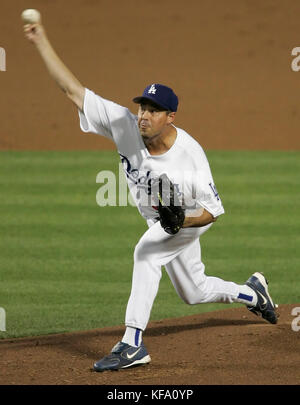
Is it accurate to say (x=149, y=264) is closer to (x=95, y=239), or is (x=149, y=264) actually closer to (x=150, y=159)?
(x=150, y=159)

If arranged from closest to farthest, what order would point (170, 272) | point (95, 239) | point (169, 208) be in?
1. point (169, 208)
2. point (170, 272)
3. point (95, 239)

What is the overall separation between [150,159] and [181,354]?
112 cm

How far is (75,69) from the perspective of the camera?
51.9 feet

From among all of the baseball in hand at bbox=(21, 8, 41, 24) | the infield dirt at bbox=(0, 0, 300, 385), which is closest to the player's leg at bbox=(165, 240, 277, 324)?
the baseball in hand at bbox=(21, 8, 41, 24)

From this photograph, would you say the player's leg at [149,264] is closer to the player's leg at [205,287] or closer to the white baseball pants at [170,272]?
the white baseball pants at [170,272]

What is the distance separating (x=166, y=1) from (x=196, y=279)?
1153cm

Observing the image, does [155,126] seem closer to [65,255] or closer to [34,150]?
[65,255]

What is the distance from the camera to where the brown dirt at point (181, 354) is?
14.3 feet

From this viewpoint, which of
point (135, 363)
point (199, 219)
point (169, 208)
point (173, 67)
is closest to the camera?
point (169, 208)

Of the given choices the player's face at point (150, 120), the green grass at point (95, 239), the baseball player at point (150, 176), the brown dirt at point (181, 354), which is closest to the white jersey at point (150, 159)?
the baseball player at point (150, 176)

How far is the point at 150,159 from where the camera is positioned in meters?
4.87

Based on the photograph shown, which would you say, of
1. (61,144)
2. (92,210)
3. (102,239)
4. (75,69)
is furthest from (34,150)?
(102,239)

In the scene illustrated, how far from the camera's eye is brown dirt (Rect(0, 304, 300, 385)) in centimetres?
437

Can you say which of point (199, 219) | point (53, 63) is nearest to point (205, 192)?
point (199, 219)
